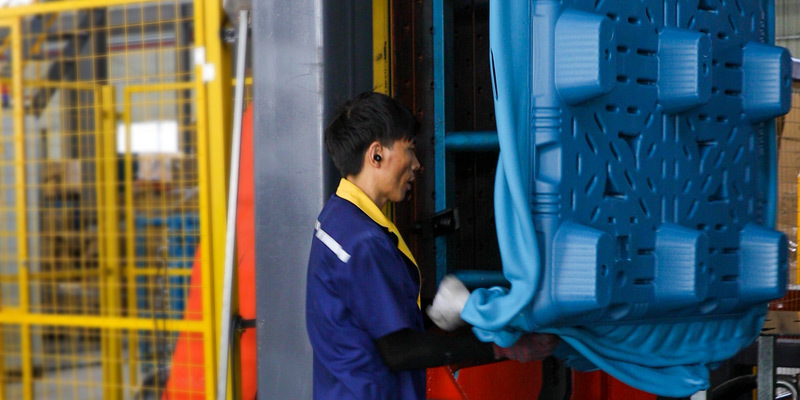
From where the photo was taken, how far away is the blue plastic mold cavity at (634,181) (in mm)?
1621

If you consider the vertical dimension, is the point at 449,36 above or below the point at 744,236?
above

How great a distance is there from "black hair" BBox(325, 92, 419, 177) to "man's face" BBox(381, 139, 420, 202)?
0.02 m

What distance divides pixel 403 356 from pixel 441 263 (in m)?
0.53

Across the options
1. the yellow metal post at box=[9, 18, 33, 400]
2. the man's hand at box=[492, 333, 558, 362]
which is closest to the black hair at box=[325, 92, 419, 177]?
the man's hand at box=[492, 333, 558, 362]

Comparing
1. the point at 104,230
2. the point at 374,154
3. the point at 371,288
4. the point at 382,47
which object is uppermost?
the point at 382,47

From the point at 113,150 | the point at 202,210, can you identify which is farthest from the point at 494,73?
the point at 113,150

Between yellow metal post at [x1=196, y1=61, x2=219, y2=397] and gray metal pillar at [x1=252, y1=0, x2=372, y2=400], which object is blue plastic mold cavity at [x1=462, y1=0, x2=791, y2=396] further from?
yellow metal post at [x1=196, y1=61, x2=219, y2=397]

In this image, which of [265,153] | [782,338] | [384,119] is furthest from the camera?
[782,338]

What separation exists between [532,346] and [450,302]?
0.65 feet

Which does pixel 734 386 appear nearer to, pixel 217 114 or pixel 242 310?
pixel 242 310

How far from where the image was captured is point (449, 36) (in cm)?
231

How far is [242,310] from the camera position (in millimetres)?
3354

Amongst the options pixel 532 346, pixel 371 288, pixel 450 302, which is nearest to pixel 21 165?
pixel 371 288

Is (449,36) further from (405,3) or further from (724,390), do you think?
(724,390)
